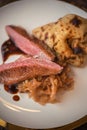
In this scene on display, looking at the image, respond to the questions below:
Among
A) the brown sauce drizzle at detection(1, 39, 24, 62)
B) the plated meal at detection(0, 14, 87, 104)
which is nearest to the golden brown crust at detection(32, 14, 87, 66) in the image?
the plated meal at detection(0, 14, 87, 104)

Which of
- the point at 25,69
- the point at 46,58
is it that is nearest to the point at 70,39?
the point at 46,58

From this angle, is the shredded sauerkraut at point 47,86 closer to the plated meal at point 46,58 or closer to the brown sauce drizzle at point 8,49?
the plated meal at point 46,58

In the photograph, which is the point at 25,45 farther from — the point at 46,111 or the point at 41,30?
the point at 46,111

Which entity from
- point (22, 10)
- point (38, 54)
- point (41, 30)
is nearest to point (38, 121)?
point (38, 54)

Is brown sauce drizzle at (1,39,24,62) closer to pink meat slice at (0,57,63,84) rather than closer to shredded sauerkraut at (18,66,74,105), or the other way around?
pink meat slice at (0,57,63,84)

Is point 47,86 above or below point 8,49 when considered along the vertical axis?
below

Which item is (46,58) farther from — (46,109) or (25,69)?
(46,109)

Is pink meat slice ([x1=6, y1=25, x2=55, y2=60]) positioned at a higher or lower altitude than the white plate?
higher
